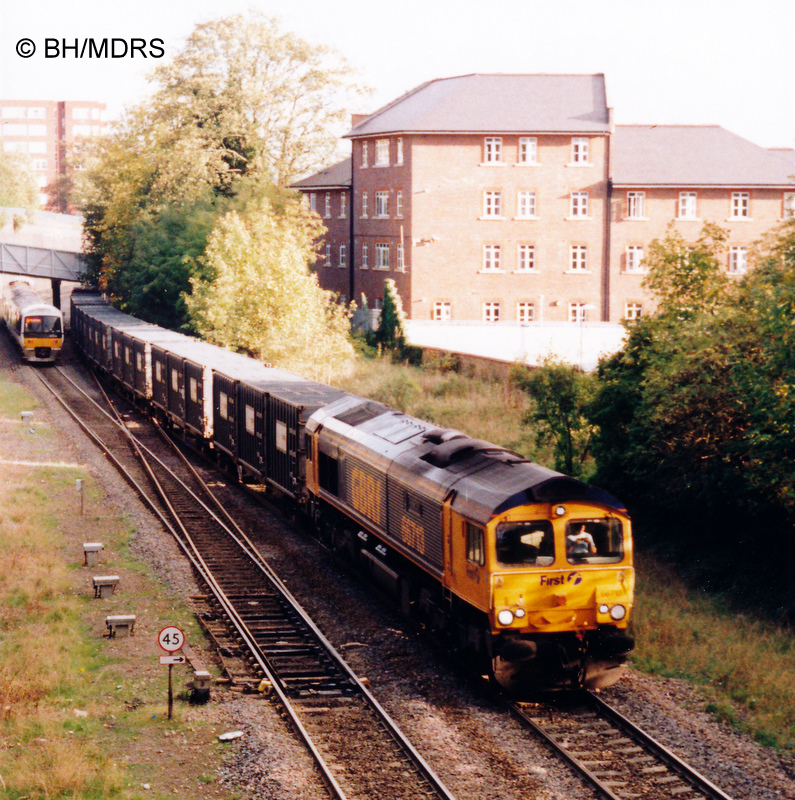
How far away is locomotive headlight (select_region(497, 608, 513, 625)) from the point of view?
13.8 m

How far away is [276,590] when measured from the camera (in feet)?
65.2

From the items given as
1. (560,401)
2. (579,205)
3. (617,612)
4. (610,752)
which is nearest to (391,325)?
(579,205)

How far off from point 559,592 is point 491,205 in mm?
44152

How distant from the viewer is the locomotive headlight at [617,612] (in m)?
14.2

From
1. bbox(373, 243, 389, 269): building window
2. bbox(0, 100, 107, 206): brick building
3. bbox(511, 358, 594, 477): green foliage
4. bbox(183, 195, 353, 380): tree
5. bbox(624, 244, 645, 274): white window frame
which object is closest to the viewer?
bbox(511, 358, 594, 477): green foliage

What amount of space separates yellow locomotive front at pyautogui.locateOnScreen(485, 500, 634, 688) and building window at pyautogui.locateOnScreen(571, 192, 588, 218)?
4401 centimetres

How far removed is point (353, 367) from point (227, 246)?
807cm

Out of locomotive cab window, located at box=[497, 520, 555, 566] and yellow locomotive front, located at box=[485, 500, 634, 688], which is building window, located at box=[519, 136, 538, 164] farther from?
locomotive cab window, located at box=[497, 520, 555, 566]

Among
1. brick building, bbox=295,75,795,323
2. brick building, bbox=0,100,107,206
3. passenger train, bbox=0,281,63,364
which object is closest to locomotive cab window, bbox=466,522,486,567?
brick building, bbox=295,75,795,323

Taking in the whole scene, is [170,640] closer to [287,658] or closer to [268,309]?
[287,658]

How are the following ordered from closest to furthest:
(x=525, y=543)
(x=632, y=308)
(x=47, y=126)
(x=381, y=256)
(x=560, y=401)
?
1. (x=525, y=543)
2. (x=560, y=401)
3. (x=632, y=308)
4. (x=381, y=256)
5. (x=47, y=126)

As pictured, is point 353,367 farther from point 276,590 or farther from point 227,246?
point 276,590

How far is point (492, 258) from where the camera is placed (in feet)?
185

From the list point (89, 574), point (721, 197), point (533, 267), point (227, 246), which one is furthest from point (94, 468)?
point (721, 197)
